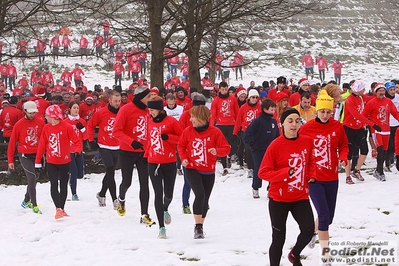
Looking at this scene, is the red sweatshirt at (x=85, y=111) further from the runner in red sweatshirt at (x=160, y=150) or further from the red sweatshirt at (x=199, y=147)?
the red sweatshirt at (x=199, y=147)

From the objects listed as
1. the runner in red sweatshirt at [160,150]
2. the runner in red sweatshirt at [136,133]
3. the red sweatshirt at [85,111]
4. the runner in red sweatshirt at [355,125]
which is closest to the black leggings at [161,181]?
the runner in red sweatshirt at [160,150]

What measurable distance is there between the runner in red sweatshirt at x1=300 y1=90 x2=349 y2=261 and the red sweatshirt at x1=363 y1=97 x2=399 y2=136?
511 centimetres

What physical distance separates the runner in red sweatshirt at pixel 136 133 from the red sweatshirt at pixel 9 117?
654cm

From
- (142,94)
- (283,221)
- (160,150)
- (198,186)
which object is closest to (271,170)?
(283,221)

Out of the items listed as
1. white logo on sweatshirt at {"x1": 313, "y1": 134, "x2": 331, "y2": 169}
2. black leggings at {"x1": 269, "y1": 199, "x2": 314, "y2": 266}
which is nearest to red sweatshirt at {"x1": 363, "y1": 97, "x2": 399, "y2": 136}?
white logo on sweatshirt at {"x1": 313, "y1": 134, "x2": 331, "y2": 169}

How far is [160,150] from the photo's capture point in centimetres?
771

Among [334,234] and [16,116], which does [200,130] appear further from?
[16,116]

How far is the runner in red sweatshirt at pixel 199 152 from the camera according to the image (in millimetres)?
7385

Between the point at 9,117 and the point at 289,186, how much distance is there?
10.3 meters

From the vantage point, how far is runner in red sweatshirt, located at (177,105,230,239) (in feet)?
24.2

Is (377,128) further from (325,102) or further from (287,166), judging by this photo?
(287,166)

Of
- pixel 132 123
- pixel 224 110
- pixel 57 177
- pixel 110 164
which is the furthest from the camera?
pixel 224 110

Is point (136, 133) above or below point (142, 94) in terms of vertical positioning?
below

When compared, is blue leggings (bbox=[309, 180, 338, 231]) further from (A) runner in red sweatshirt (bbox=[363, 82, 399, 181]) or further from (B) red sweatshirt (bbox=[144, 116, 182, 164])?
(A) runner in red sweatshirt (bbox=[363, 82, 399, 181])
